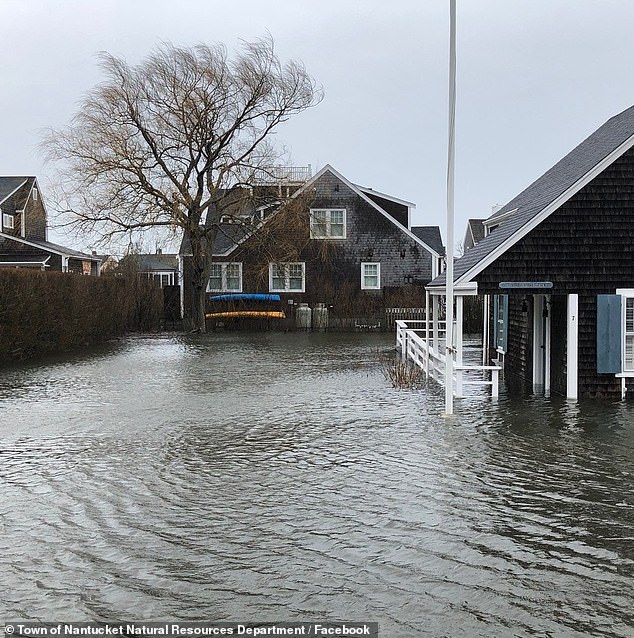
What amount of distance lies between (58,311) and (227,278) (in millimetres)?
17616

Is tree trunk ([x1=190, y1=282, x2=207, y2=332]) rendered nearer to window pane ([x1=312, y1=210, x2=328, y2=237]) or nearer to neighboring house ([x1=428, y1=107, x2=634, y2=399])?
window pane ([x1=312, y1=210, x2=328, y2=237])

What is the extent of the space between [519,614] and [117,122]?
3540 cm

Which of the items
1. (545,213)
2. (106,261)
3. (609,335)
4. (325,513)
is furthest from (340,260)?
(325,513)

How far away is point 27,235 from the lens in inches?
2035

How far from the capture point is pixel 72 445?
12.5 metres

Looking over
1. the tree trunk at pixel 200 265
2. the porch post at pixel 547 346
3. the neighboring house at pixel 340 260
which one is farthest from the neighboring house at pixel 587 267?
the neighboring house at pixel 340 260

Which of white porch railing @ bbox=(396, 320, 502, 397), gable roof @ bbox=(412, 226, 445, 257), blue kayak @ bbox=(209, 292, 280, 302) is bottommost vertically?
white porch railing @ bbox=(396, 320, 502, 397)

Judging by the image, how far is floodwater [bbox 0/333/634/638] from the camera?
248 inches

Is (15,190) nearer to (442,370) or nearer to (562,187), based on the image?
(442,370)

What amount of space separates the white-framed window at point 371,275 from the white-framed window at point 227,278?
20.1 feet

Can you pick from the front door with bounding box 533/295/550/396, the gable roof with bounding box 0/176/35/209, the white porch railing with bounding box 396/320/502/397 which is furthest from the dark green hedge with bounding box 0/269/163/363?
the front door with bounding box 533/295/550/396

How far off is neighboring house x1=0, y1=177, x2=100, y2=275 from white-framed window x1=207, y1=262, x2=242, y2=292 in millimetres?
7622

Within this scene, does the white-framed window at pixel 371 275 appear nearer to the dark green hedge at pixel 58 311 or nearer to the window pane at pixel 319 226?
the window pane at pixel 319 226

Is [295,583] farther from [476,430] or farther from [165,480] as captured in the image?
[476,430]
